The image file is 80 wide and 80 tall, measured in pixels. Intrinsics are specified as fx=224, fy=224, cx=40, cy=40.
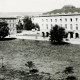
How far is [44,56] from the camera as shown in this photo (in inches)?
1937

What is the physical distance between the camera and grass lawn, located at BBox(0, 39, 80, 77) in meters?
40.8

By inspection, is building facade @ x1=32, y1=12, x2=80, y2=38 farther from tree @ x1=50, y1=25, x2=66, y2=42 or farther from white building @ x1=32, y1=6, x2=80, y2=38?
tree @ x1=50, y1=25, x2=66, y2=42

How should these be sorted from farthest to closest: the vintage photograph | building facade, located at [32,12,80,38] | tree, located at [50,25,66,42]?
building facade, located at [32,12,80,38] → tree, located at [50,25,66,42] → the vintage photograph

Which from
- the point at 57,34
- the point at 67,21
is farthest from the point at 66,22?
the point at 57,34

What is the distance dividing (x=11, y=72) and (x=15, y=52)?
692 inches

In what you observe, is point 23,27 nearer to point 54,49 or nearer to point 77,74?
point 54,49

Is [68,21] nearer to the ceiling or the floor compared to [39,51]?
nearer to the ceiling

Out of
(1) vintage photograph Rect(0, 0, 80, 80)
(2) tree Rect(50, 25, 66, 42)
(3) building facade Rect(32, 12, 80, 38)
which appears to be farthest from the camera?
(3) building facade Rect(32, 12, 80, 38)

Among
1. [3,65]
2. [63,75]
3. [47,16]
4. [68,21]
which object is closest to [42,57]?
[3,65]

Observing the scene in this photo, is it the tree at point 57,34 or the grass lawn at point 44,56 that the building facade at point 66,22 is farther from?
the tree at point 57,34

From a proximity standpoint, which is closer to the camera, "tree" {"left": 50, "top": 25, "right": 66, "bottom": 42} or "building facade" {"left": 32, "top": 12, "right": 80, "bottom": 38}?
"tree" {"left": 50, "top": 25, "right": 66, "bottom": 42}

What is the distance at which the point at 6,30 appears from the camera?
2921 inches

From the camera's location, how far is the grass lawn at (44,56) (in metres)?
40.8

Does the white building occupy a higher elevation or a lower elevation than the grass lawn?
higher
